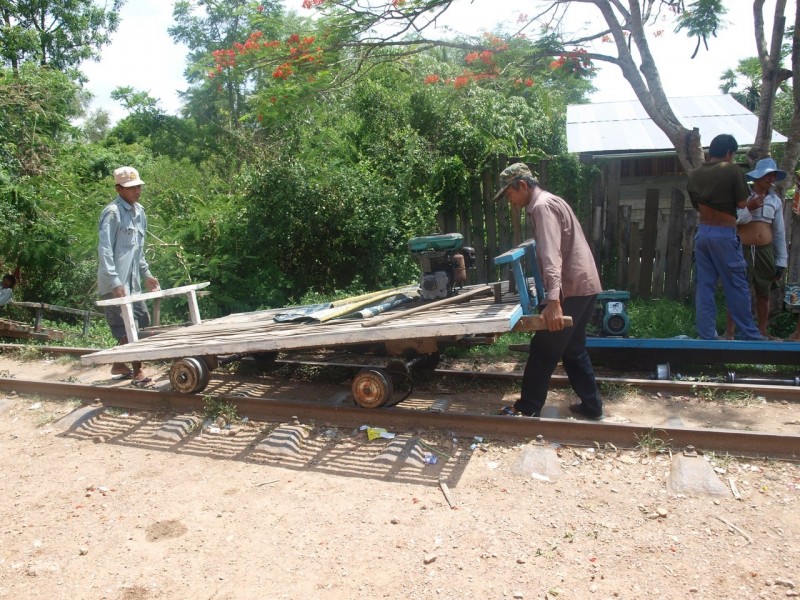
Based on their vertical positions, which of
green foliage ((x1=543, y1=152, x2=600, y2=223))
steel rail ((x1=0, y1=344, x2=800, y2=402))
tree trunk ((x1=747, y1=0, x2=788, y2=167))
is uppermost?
tree trunk ((x1=747, y1=0, x2=788, y2=167))

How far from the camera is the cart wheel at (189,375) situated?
18.5 feet

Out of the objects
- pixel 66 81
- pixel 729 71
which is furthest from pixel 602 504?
pixel 729 71

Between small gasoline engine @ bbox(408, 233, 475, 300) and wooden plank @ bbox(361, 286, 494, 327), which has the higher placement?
small gasoline engine @ bbox(408, 233, 475, 300)

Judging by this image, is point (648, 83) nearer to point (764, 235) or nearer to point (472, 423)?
point (764, 235)

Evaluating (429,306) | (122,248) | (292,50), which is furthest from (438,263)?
(292,50)

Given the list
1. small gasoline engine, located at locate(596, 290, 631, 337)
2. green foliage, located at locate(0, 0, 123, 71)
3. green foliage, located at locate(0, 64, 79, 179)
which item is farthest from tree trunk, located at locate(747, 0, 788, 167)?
green foliage, located at locate(0, 0, 123, 71)

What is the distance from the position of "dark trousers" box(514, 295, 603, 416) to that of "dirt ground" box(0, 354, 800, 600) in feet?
1.56

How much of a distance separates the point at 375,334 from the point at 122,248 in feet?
10.8

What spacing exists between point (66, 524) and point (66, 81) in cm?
1253

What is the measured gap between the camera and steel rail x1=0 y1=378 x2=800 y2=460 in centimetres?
441

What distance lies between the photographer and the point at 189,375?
5.68 metres

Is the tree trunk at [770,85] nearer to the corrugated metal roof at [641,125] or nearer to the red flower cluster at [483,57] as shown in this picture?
the corrugated metal roof at [641,125]

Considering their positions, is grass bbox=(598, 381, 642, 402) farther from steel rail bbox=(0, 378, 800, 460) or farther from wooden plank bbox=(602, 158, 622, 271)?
wooden plank bbox=(602, 158, 622, 271)

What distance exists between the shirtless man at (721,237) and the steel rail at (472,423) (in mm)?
2119
